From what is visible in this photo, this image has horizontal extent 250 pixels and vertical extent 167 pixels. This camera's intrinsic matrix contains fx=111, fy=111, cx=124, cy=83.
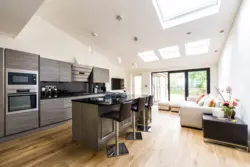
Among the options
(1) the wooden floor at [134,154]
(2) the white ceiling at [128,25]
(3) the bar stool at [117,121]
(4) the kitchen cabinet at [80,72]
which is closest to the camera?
(1) the wooden floor at [134,154]

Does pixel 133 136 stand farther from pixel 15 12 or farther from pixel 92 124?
pixel 15 12

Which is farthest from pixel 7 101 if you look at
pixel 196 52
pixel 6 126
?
pixel 196 52

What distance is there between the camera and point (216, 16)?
2688mm

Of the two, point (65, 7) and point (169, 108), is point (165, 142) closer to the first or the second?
point (169, 108)

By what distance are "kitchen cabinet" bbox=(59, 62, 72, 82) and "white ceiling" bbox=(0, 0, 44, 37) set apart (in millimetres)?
1403

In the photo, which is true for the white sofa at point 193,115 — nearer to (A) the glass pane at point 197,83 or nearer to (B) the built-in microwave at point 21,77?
(A) the glass pane at point 197,83

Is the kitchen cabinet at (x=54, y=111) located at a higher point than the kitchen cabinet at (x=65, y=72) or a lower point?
lower

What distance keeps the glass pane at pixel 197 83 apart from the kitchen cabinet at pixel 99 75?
14.2ft

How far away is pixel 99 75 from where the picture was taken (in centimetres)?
509

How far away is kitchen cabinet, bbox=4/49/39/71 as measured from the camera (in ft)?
8.28

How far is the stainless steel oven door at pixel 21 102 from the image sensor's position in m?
2.53

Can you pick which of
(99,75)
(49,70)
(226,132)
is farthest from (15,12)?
(226,132)

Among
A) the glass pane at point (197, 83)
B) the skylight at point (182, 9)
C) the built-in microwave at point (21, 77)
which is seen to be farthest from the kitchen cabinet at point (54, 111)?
the glass pane at point (197, 83)

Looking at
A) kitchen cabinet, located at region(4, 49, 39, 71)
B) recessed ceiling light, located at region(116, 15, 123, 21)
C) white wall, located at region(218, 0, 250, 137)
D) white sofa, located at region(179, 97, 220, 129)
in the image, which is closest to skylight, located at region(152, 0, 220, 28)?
white wall, located at region(218, 0, 250, 137)
